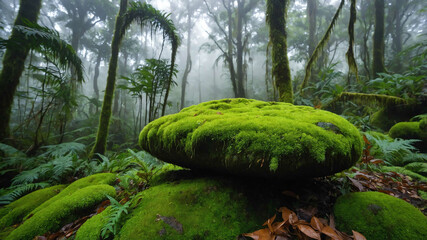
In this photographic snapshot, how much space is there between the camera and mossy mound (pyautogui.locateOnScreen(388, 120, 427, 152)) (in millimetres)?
4222

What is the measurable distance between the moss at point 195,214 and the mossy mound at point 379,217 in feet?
2.23

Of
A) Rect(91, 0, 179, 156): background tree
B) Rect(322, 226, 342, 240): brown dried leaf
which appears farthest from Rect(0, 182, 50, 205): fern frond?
Rect(322, 226, 342, 240): brown dried leaf

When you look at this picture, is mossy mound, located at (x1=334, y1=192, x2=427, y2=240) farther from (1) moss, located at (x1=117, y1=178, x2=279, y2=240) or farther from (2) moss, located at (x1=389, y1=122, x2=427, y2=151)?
(2) moss, located at (x1=389, y1=122, x2=427, y2=151)

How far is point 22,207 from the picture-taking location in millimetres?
2734

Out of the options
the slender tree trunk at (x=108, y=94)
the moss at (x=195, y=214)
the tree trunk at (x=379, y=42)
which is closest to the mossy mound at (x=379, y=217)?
the moss at (x=195, y=214)

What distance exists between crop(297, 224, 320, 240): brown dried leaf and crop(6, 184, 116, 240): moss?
8.55ft

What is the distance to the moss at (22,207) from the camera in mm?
2565

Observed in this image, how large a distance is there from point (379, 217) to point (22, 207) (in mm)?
4844

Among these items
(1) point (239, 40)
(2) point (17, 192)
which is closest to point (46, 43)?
(2) point (17, 192)

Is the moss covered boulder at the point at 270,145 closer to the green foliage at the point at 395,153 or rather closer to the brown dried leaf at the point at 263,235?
the brown dried leaf at the point at 263,235

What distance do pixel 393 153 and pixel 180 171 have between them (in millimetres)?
4538

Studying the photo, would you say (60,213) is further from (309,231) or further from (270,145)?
(309,231)

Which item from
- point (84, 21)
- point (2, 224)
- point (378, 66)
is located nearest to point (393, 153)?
point (2, 224)

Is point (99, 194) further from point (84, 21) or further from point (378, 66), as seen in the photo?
point (84, 21)
